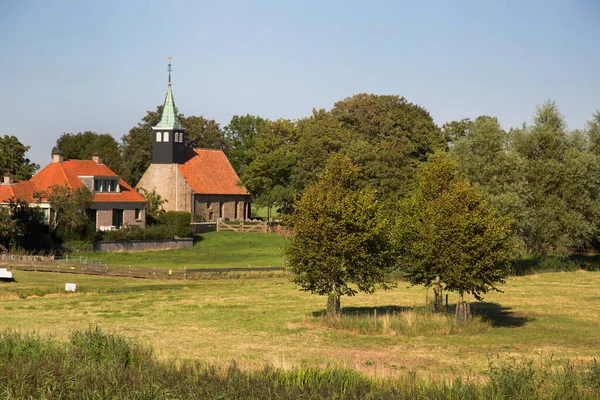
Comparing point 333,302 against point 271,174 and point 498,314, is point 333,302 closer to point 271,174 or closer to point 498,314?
point 498,314

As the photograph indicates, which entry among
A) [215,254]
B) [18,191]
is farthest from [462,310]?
[18,191]

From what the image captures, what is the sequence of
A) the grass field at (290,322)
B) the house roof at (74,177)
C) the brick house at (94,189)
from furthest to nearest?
1. the house roof at (74,177)
2. the brick house at (94,189)
3. the grass field at (290,322)

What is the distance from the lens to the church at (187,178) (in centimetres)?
10788

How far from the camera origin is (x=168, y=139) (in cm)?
10956

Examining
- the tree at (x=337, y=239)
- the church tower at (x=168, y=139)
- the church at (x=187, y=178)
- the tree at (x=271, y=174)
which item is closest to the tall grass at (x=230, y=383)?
the tree at (x=337, y=239)

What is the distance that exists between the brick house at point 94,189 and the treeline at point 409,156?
825 cm

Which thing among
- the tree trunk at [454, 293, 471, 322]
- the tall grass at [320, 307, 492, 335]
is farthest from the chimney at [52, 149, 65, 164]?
the tree trunk at [454, 293, 471, 322]

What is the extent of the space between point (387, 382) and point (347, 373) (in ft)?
4.26

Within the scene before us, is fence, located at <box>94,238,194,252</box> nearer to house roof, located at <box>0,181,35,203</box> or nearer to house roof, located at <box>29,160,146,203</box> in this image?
house roof, located at <box>29,160,146,203</box>

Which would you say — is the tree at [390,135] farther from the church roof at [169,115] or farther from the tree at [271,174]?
the church roof at [169,115]

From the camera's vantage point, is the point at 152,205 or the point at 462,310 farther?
the point at 152,205

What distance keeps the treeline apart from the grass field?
8574mm

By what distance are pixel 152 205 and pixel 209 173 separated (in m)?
15.6

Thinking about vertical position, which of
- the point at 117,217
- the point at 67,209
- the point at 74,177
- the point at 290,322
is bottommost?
the point at 290,322
